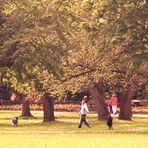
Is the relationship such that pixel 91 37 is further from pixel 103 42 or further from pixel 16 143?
pixel 16 143

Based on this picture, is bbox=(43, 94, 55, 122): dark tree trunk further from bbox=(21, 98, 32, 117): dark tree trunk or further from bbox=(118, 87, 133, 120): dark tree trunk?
bbox=(21, 98, 32, 117): dark tree trunk

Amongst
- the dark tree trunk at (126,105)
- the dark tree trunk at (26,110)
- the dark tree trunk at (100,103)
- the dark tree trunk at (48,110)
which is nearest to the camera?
the dark tree trunk at (48,110)

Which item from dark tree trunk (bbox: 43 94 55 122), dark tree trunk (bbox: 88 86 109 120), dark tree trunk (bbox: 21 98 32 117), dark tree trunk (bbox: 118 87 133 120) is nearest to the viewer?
dark tree trunk (bbox: 43 94 55 122)

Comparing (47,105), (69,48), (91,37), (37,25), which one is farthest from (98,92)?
(91,37)

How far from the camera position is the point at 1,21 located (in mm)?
30453

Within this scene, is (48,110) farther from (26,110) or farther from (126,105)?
(26,110)

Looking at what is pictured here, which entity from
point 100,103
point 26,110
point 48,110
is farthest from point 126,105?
point 26,110

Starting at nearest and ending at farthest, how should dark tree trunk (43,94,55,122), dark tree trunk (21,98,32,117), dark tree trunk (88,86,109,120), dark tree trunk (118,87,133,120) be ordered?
1. dark tree trunk (43,94,55,122)
2. dark tree trunk (88,86,109,120)
3. dark tree trunk (118,87,133,120)
4. dark tree trunk (21,98,32,117)

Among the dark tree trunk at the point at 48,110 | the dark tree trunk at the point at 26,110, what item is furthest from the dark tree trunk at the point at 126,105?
the dark tree trunk at the point at 26,110

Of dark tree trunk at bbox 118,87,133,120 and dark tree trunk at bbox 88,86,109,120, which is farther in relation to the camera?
dark tree trunk at bbox 118,87,133,120

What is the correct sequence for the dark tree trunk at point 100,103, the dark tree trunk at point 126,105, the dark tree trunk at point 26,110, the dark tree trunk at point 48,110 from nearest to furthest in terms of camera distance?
1. the dark tree trunk at point 48,110
2. the dark tree trunk at point 100,103
3. the dark tree trunk at point 126,105
4. the dark tree trunk at point 26,110

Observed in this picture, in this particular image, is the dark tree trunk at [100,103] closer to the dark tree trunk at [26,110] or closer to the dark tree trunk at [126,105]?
the dark tree trunk at [126,105]

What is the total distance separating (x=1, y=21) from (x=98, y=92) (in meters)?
10.8

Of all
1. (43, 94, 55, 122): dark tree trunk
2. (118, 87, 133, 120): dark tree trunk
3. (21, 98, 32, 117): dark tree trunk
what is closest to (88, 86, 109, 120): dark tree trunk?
(118, 87, 133, 120): dark tree trunk
